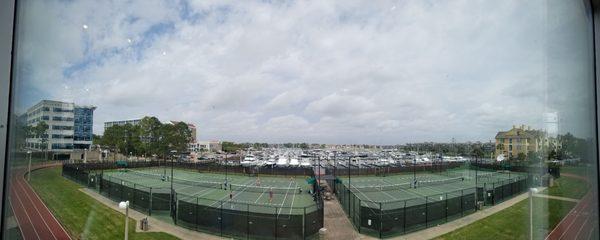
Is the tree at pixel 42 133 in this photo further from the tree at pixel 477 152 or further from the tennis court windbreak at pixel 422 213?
the tree at pixel 477 152

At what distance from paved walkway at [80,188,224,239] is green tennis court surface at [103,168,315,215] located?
5.6 inches

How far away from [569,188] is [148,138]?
258 cm

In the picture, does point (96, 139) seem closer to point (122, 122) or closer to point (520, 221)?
point (122, 122)

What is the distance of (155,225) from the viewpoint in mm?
1865

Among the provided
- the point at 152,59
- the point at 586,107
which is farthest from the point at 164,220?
the point at 586,107

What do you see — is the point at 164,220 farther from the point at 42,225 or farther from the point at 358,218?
the point at 358,218

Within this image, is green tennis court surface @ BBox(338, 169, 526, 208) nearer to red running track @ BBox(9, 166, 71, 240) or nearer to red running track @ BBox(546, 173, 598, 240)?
red running track @ BBox(546, 173, 598, 240)

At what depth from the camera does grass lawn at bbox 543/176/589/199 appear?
191 cm

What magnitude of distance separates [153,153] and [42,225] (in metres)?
0.86

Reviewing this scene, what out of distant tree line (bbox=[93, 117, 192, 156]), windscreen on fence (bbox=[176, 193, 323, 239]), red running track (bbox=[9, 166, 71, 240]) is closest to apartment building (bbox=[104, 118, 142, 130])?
distant tree line (bbox=[93, 117, 192, 156])

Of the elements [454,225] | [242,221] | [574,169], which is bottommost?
[454,225]

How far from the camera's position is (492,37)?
6.79 feet

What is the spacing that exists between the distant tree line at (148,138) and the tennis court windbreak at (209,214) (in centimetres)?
12

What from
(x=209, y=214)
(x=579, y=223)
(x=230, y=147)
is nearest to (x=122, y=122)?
(x=230, y=147)
